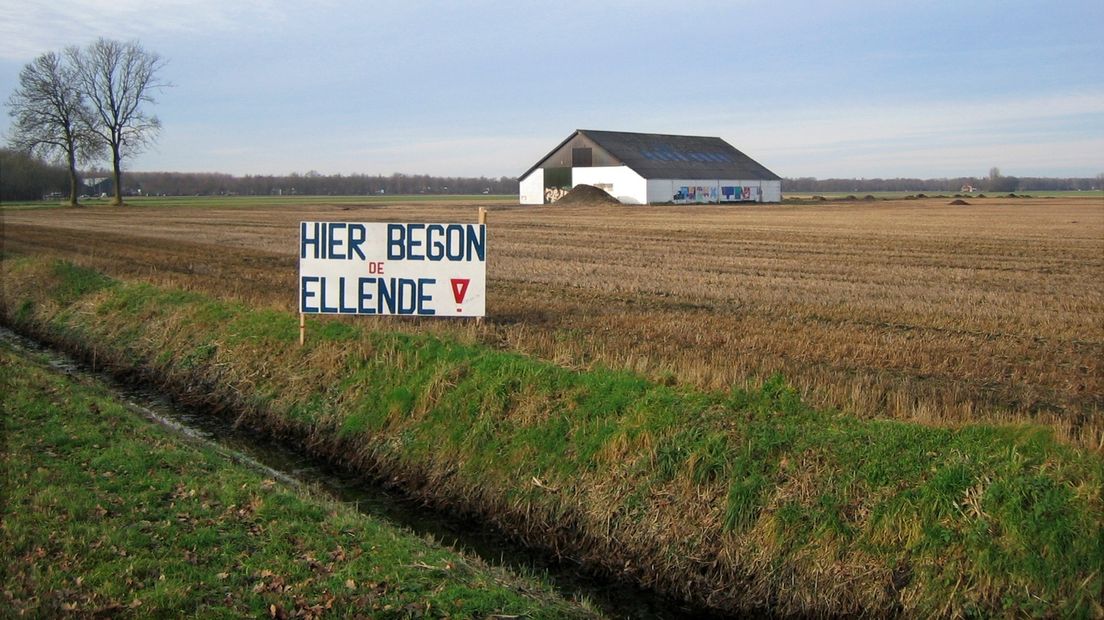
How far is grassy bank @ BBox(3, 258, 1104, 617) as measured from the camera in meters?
7.11

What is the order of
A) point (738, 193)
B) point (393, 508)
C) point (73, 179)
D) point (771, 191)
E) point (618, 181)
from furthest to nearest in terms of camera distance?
1. point (771, 191)
2. point (738, 193)
3. point (618, 181)
4. point (73, 179)
5. point (393, 508)

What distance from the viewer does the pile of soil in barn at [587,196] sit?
250 ft

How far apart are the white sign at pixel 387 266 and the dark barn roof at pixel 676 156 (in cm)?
6398

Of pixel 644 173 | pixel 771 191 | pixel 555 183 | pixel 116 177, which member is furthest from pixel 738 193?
pixel 116 177

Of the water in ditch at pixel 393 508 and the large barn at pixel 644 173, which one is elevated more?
the large barn at pixel 644 173

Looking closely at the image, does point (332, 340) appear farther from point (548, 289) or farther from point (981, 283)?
point (981, 283)

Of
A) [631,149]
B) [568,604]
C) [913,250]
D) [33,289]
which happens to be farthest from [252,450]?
[631,149]

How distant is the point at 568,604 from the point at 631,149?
78082mm

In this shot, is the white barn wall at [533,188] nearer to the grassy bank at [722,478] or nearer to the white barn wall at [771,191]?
the white barn wall at [771,191]

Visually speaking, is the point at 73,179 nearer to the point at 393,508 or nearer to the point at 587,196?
the point at 587,196

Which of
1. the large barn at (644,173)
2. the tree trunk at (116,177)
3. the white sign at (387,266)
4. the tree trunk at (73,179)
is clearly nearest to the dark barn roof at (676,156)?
the large barn at (644,173)

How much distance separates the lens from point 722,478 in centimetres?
853

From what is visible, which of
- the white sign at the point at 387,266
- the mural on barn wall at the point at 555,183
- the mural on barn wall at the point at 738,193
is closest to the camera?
the white sign at the point at 387,266

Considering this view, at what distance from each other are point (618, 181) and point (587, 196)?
3702mm
